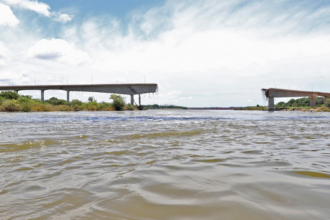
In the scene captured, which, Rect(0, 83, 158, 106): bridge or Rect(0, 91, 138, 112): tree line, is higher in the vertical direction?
Rect(0, 83, 158, 106): bridge

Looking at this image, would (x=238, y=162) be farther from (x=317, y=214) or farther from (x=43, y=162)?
(x=43, y=162)

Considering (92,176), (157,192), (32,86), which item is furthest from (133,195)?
(32,86)

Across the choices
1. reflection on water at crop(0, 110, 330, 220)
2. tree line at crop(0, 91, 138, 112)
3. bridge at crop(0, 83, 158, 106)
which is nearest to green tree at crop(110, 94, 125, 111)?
tree line at crop(0, 91, 138, 112)

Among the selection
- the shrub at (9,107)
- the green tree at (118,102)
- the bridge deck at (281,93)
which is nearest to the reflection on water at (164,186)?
the shrub at (9,107)

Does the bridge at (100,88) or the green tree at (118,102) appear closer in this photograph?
the green tree at (118,102)

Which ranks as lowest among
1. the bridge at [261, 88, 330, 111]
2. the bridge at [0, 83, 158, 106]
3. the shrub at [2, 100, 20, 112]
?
the shrub at [2, 100, 20, 112]

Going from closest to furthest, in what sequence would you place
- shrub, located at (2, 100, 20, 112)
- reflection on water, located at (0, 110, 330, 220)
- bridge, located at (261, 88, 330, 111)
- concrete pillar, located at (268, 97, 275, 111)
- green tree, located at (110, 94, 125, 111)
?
reflection on water, located at (0, 110, 330, 220)
shrub, located at (2, 100, 20, 112)
green tree, located at (110, 94, 125, 111)
concrete pillar, located at (268, 97, 275, 111)
bridge, located at (261, 88, 330, 111)

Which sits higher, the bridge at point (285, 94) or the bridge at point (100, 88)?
the bridge at point (100, 88)

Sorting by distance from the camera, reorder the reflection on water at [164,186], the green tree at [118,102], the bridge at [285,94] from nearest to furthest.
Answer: the reflection on water at [164,186], the green tree at [118,102], the bridge at [285,94]

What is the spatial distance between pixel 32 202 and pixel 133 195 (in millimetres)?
885

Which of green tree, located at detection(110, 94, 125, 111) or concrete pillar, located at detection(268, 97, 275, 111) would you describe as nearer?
green tree, located at detection(110, 94, 125, 111)

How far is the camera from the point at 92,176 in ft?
9.34

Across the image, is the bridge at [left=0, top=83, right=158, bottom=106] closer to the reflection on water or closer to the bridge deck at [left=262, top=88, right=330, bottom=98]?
the bridge deck at [left=262, top=88, right=330, bottom=98]

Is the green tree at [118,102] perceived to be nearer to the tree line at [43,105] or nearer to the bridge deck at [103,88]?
the tree line at [43,105]
